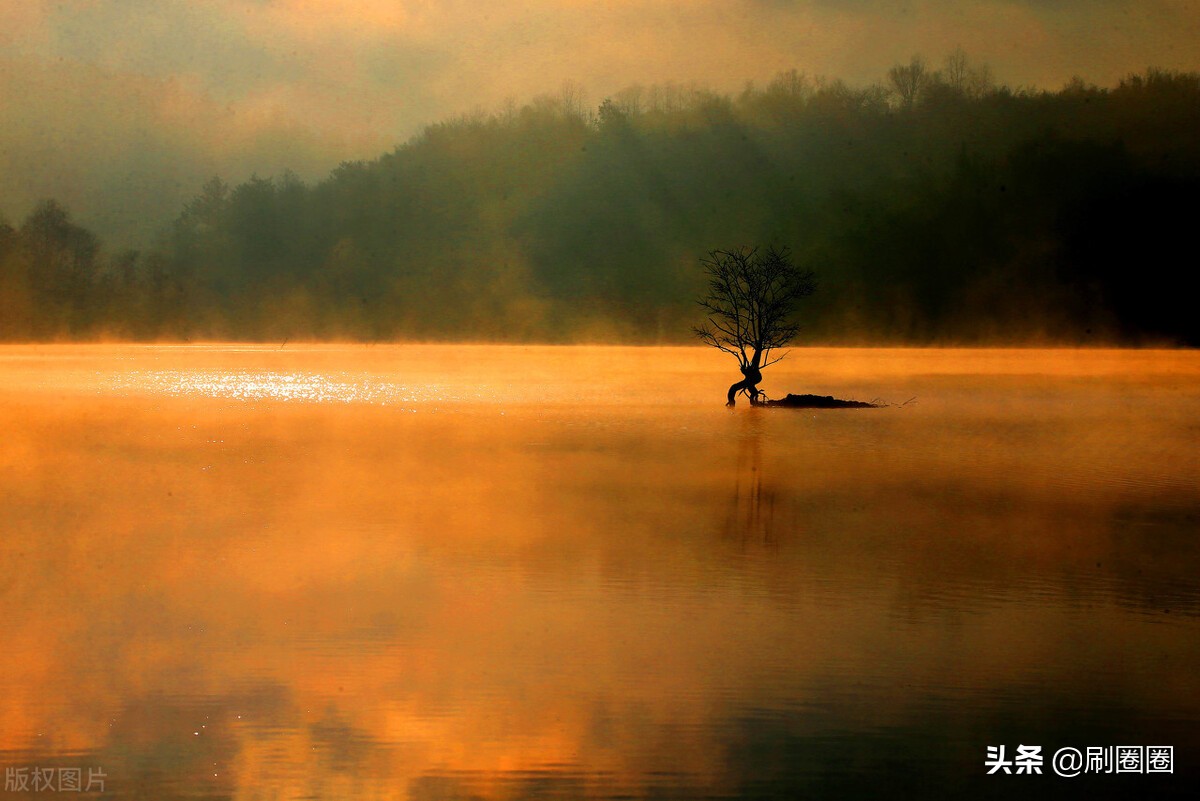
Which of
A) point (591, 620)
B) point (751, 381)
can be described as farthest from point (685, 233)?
point (591, 620)

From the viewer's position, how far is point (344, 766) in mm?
6230

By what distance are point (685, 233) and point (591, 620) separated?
12254 centimetres

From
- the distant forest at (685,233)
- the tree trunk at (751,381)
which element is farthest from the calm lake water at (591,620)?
the distant forest at (685,233)

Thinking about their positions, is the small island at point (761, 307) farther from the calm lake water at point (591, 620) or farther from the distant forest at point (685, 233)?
the distant forest at point (685, 233)

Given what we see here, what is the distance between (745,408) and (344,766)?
27.9 meters

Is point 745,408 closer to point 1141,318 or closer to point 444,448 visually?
point 444,448

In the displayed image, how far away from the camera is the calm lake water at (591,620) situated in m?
6.30

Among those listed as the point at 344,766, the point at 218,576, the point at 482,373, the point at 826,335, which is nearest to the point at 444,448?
the point at 218,576

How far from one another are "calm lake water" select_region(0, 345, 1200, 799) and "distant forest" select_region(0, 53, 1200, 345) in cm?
9955

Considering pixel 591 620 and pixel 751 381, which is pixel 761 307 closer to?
pixel 751 381

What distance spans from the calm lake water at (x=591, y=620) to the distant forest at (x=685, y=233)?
99.6m

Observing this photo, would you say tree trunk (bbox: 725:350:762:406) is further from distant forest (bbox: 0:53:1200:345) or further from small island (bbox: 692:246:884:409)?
distant forest (bbox: 0:53:1200:345)

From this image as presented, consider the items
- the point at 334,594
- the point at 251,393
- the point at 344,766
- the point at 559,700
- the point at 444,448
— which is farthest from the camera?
the point at 251,393

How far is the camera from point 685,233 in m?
130
